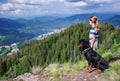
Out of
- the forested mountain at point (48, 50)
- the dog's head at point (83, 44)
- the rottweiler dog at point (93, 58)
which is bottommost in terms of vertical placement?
the forested mountain at point (48, 50)

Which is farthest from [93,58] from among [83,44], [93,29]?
[93,29]

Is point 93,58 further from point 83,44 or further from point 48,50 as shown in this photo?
point 48,50

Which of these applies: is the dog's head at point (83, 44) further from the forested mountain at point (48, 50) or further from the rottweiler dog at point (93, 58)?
the forested mountain at point (48, 50)

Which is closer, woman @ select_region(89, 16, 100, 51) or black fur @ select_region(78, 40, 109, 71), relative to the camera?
black fur @ select_region(78, 40, 109, 71)

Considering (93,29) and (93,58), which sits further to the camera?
(93,29)

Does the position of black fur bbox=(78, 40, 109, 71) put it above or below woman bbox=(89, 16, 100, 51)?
below

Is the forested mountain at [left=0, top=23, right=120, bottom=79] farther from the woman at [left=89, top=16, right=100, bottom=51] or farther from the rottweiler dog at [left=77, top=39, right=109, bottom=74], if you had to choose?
the rottweiler dog at [left=77, top=39, right=109, bottom=74]

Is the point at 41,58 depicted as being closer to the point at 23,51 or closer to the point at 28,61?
the point at 28,61

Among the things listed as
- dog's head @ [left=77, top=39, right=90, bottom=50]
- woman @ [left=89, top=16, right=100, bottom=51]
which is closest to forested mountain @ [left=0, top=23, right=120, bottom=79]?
woman @ [left=89, top=16, right=100, bottom=51]

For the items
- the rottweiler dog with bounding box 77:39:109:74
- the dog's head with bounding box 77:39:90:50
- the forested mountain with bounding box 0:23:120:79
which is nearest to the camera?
the rottweiler dog with bounding box 77:39:109:74

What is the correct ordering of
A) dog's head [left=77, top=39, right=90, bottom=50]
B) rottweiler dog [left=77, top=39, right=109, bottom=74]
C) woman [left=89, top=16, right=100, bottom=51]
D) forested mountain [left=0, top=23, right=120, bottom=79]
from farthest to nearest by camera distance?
forested mountain [left=0, top=23, right=120, bottom=79] → woman [left=89, top=16, right=100, bottom=51] → dog's head [left=77, top=39, right=90, bottom=50] → rottweiler dog [left=77, top=39, right=109, bottom=74]

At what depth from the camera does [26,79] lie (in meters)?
13.9

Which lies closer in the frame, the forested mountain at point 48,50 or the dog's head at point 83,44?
the dog's head at point 83,44

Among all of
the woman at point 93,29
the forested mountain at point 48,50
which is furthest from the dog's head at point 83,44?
the forested mountain at point 48,50
